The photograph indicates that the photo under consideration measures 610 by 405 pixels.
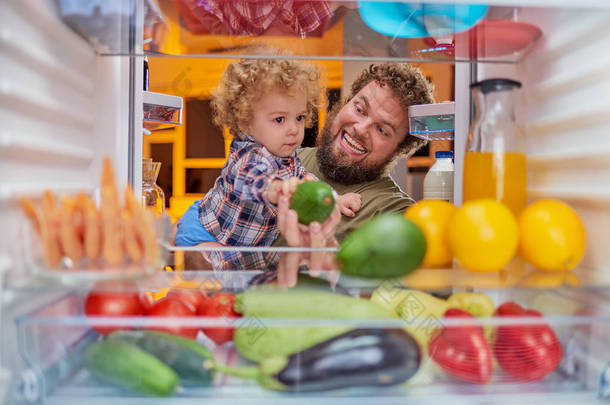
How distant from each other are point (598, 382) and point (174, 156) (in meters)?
3.22

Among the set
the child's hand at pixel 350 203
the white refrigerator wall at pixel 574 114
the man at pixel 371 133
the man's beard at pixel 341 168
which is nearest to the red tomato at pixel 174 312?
the white refrigerator wall at pixel 574 114

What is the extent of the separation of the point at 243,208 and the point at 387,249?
93 cm

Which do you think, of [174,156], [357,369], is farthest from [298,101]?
[174,156]

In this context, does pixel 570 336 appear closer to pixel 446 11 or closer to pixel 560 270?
pixel 560 270

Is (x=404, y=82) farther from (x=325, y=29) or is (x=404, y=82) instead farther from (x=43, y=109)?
(x=43, y=109)

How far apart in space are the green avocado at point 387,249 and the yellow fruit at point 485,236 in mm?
58

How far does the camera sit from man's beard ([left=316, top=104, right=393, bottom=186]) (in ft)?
6.89

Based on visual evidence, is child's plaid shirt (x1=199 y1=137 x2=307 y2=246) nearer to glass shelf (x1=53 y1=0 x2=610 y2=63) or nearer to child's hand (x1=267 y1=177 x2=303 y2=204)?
child's hand (x1=267 y1=177 x2=303 y2=204)

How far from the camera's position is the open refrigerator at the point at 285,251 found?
64cm

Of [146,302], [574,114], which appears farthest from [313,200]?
[574,114]

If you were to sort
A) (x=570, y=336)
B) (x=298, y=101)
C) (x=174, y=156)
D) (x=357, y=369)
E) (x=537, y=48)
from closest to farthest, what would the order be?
(x=357, y=369) → (x=570, y=336) → (x=537, y=48) → (x=298, y=101) → (x=174, y=156)

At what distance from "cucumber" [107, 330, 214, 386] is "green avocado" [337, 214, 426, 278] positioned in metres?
0.25

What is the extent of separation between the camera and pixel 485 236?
2.24 feet

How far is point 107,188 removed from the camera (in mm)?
651
